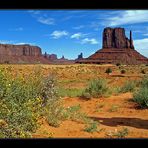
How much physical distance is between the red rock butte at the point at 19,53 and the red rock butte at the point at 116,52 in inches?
743

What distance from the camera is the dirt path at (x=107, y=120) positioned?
849cm

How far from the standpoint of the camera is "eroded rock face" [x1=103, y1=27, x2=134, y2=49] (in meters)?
126

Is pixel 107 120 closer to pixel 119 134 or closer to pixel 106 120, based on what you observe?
pixel 106 120

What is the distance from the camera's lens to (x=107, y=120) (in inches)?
440

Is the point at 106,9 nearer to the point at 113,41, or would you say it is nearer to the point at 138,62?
the point at 138,62

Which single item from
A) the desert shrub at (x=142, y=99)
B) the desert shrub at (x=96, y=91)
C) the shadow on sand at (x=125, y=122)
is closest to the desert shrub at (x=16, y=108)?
the shadow on sand at (x=125, y=122)

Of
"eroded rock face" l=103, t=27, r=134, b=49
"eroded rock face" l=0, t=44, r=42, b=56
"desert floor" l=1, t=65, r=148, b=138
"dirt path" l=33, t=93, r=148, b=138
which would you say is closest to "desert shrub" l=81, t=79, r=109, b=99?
"desert floor" l=1, t=65, r=148, b=138

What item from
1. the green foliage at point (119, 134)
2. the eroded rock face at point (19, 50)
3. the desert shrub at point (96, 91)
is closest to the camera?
the green foliage at point (119, 134)

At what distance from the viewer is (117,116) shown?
12.2 m

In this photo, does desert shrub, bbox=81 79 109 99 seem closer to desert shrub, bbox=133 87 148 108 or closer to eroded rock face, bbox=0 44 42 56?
desert shrub, bbox=133 87 148 108

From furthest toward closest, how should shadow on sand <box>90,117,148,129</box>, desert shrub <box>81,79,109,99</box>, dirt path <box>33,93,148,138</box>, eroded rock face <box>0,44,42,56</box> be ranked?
eroded rock face <box>0,44,42,56</box>, desert shrub <box>81,79,109,99</box>, shadow on sand <box>90,117,148,129</box>, dirt path <box>33,93,148,138</box>

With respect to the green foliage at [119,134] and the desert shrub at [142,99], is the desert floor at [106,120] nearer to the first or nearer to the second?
the green foliage at [119,134]

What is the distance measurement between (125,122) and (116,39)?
4676 inches
